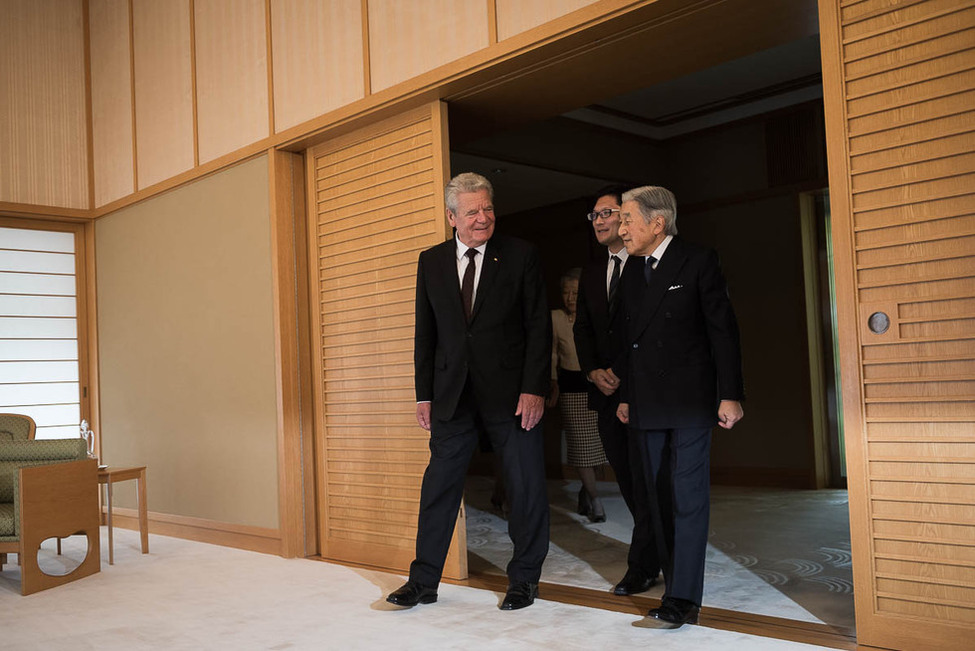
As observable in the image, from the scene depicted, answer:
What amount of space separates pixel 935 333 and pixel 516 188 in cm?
506

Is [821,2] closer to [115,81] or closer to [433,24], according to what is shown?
[433,24]

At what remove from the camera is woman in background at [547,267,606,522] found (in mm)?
5270

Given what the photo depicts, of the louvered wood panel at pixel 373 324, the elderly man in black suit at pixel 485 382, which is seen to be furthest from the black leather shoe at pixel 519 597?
the louvered wood panel at pixel 373 324

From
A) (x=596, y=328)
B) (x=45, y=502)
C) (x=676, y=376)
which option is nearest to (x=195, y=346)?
(x=45, y=502)

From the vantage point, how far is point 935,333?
97.7 inches

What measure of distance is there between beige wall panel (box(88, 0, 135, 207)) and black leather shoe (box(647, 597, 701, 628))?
4538 millimetres

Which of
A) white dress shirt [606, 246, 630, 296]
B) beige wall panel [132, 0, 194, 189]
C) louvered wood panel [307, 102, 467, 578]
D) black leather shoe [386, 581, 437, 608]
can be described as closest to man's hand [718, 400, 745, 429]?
white dress shirt [606, 246, 630, 296]

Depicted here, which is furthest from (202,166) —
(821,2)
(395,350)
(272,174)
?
(821,2)

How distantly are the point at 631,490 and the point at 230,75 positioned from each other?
3.24 meters

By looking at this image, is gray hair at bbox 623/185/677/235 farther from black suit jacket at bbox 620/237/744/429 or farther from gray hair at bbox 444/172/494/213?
gray hair at bbox 444/172/494/213

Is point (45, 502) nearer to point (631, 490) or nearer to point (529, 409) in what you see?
point (529, 409)

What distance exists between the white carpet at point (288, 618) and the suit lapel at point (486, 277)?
1.11 m

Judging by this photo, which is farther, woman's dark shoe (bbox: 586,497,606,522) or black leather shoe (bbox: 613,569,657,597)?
woman's dark shoe (bbox: 586,497,606,522)

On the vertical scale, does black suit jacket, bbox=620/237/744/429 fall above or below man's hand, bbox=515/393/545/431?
above
